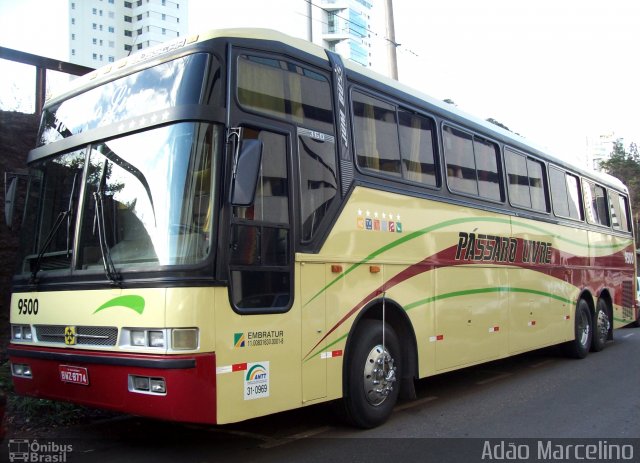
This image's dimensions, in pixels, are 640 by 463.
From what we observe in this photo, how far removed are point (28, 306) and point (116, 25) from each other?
4625 inches

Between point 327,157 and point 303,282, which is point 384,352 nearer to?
point 303,282

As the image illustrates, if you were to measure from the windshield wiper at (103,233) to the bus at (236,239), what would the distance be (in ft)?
0.04

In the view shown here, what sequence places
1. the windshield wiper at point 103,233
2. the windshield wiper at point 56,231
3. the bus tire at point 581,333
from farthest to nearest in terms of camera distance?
the bus tire at point 581,333
the windshield wiper at point 56,231
the windshield wiper at point 103,233

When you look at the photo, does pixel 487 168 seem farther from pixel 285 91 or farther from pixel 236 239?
pixel 236 239

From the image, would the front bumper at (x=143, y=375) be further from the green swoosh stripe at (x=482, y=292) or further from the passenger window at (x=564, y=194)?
the passenger window at (x=564, y=194)

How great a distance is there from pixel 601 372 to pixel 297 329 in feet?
22.1

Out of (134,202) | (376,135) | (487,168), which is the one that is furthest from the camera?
(487,168)

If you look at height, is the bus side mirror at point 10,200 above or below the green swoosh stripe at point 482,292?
above

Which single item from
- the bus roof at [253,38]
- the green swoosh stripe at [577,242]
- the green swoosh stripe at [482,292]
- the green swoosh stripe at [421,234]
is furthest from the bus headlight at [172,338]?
the green swoosh stripe at [577,242]

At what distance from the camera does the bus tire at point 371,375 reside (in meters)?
5.76

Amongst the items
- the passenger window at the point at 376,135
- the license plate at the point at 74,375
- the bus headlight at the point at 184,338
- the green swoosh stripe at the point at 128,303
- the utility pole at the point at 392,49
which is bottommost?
the license plate at the point at 74,375

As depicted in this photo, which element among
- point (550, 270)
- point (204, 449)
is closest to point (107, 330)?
point (204, 449)

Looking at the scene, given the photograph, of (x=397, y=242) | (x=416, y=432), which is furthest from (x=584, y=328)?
(x=416, y=432)

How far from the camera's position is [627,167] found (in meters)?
44.1
